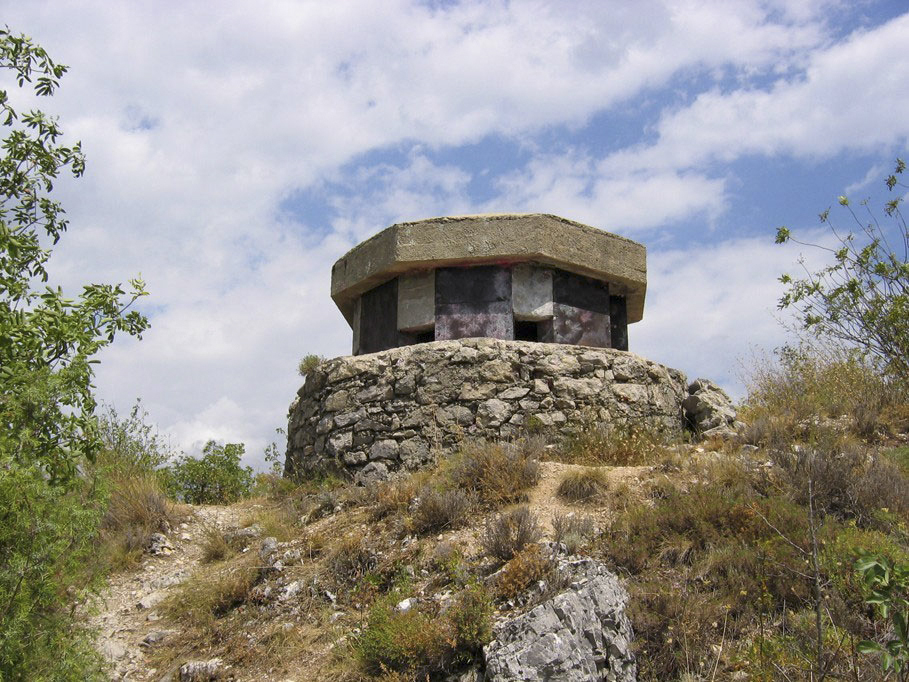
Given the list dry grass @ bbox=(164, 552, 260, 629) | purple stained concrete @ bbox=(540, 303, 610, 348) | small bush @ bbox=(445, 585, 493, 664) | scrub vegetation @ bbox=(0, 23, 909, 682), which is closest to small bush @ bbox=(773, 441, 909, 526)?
scrub vegetation @ bbox=(0, 23, 909, 682)

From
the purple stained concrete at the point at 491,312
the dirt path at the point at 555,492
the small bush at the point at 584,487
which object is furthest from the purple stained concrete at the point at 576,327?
the small bush at the point at 584,487

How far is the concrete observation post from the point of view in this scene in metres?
8.95

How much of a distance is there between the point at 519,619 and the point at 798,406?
481 centimetres

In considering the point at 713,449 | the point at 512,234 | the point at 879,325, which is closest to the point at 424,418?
the point at 512,234

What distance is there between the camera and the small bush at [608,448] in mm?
7926

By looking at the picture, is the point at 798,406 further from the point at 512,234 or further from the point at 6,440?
the point at 6,440

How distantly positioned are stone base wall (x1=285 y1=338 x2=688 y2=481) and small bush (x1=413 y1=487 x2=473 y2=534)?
1.12 m

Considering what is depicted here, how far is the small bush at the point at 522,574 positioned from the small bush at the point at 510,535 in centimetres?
27

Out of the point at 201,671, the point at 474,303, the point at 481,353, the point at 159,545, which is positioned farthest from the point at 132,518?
the point at 474,303

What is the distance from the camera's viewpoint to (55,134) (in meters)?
5.61

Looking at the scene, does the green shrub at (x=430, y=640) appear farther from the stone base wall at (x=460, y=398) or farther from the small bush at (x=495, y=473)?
the stone base wall at (x=460, y=398)

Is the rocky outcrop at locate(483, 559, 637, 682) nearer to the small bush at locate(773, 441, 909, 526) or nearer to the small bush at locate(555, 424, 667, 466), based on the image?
the small bush at locate(773, 441, 909, 526)

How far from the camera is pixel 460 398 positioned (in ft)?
27.0

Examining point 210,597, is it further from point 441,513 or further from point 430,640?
point 430,640
